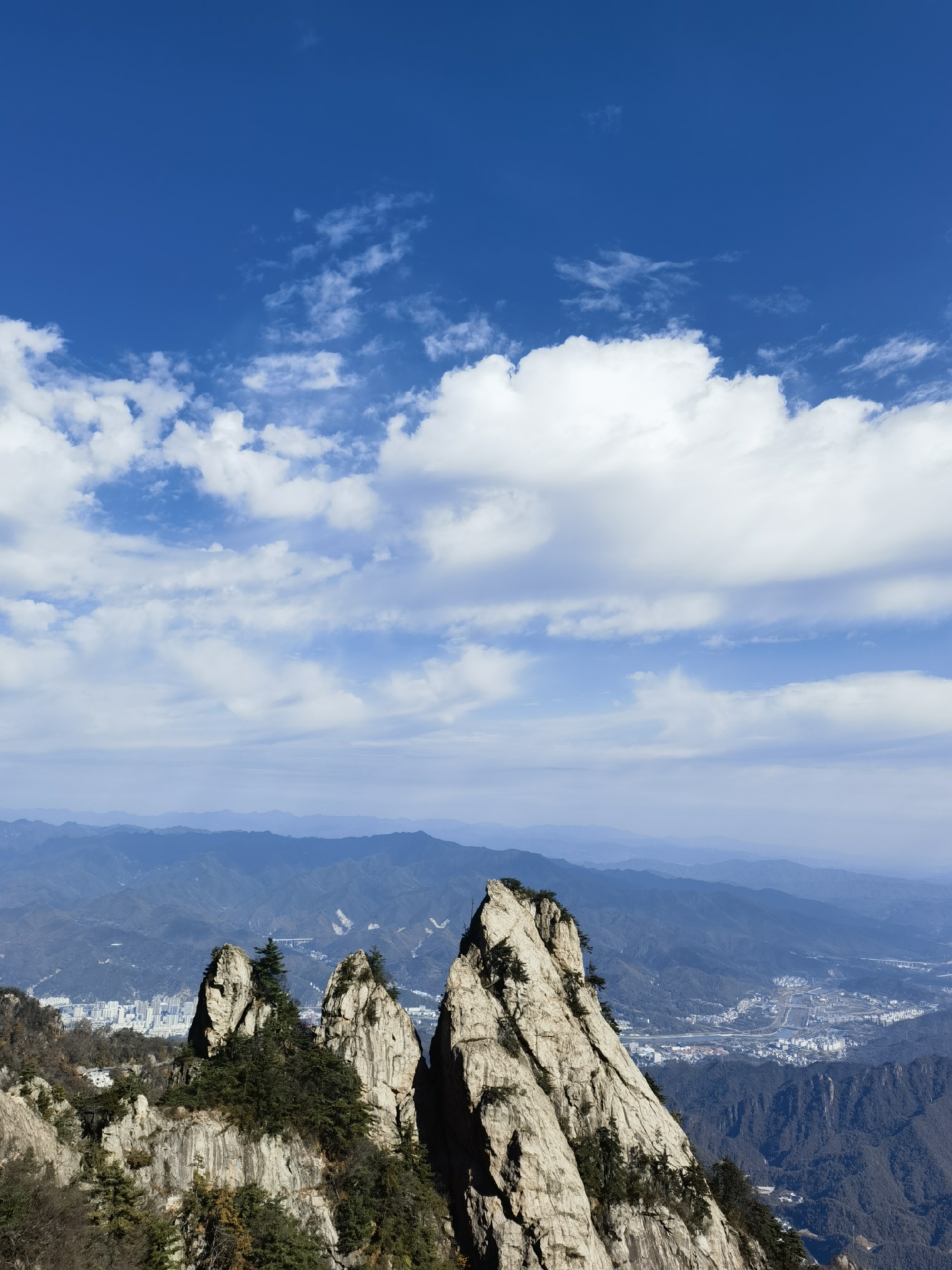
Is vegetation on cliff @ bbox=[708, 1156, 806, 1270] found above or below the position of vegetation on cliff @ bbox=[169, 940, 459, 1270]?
below

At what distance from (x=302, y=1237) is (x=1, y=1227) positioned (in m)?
12.0

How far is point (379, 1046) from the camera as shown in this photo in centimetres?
3753

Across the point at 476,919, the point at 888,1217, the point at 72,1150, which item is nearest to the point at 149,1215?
the point at 72,1150

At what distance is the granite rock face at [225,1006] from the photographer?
35.9 meters

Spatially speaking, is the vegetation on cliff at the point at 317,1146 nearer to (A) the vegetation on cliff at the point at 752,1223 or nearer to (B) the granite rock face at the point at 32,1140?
(B) the granite rock face at the point at 32,1140

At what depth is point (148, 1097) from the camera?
33.9 m

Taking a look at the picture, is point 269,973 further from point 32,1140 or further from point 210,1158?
point 32,1140

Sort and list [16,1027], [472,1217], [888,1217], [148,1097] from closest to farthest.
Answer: [472,1217] < [148,1097] < [16,1027] < [888,1217]

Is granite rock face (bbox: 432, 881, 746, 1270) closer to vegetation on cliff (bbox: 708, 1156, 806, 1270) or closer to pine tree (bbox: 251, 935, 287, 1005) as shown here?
vegetation on cliff (bbox: 708, 1156, 806, 1270)

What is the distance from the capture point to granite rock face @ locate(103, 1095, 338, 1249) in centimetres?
2894

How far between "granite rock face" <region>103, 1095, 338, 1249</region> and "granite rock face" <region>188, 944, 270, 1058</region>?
4.62 meters

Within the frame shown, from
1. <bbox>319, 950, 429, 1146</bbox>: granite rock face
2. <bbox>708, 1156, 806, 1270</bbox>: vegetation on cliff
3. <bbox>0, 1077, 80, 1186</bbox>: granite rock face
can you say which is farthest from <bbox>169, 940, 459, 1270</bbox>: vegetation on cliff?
<bbox>708, 1156, 806, 1270</bbox>: vegetation on cliff

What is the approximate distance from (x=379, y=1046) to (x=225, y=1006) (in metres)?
8.63

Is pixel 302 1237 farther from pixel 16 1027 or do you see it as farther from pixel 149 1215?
pixel 16 1027
